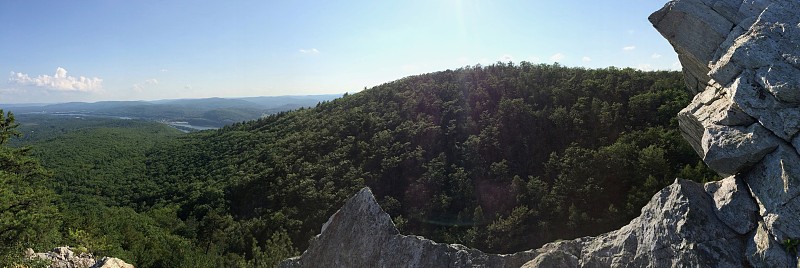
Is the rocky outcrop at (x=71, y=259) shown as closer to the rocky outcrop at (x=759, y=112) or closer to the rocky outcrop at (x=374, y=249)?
the rocky outcrop at (x=374, y=249)

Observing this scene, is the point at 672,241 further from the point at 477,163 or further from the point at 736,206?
the point at 477,163

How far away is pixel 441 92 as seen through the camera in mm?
94125

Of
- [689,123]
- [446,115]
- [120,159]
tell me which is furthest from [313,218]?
[120,159]

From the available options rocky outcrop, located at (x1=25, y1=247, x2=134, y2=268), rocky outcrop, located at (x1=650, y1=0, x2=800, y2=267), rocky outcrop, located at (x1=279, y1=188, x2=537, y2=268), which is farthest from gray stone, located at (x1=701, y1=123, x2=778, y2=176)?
rocky outcrop, located at (x1=25, y1=247, x2=134, y2=268)

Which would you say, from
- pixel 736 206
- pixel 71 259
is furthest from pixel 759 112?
pixel 71 259

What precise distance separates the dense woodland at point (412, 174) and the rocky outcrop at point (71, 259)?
128 centimetres

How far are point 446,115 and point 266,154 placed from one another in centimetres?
4156

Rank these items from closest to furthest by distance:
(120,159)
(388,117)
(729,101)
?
(729,101) < (388,117) < (120,159)

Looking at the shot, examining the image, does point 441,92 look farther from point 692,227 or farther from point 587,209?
point 692,227

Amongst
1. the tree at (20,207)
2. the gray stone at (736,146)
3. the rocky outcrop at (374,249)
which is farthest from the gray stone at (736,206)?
the tree at (20,207)

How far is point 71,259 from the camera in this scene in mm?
26703

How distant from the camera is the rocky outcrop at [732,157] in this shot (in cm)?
1038

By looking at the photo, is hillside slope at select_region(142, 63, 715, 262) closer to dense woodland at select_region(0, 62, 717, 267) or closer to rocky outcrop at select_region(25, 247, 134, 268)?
dense woodland at select_region(0, 62, 717, 267)

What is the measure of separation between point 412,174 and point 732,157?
2329 inches
